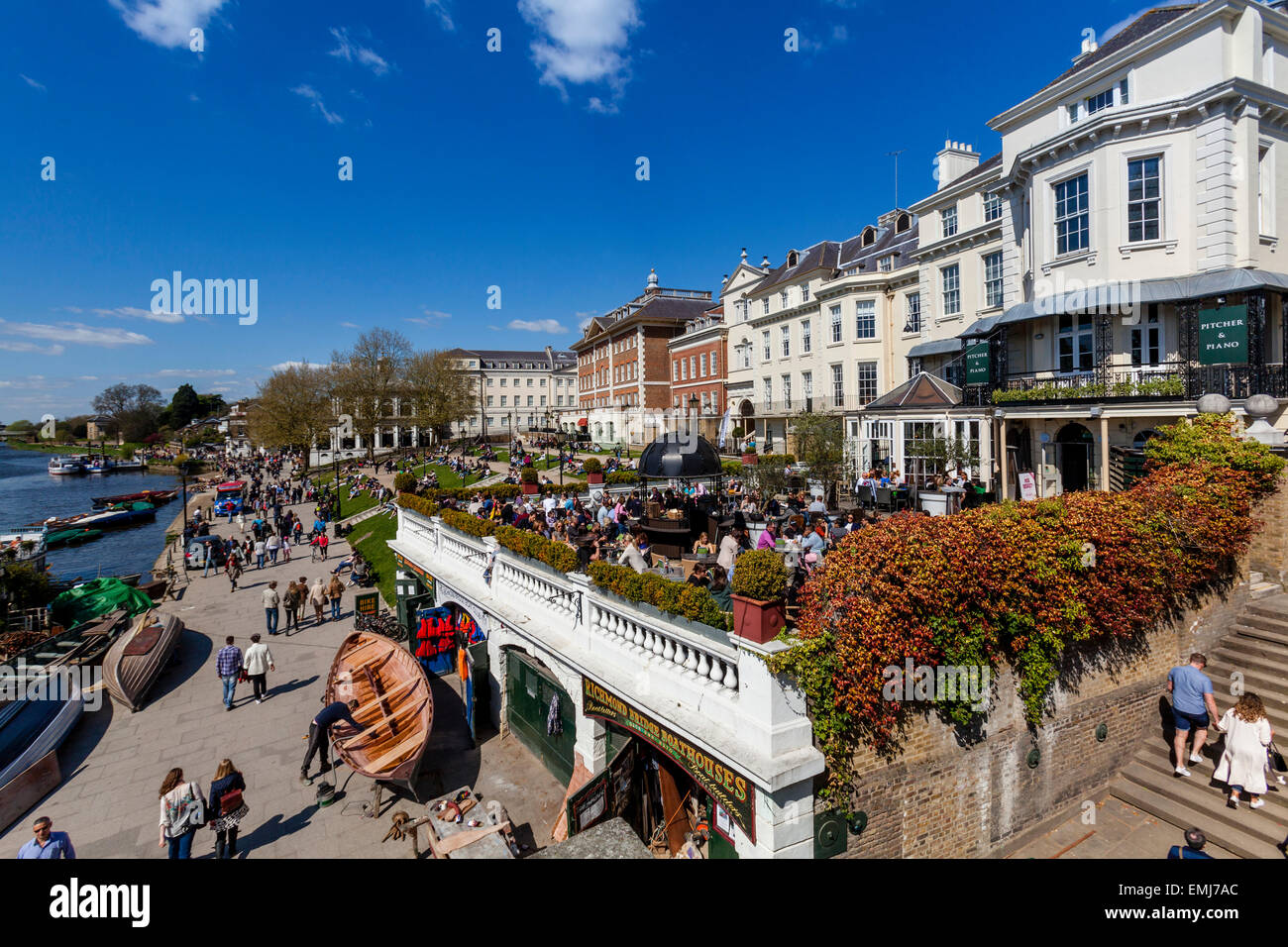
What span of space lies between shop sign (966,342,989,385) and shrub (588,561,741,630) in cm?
1873

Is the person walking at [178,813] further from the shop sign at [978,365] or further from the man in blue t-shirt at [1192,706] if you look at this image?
the shop sign at [978,365]

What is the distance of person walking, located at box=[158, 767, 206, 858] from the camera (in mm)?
8039

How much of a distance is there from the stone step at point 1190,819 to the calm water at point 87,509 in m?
39.6

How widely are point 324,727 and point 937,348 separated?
2751 cm

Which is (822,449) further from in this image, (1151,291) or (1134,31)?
(1134,31)

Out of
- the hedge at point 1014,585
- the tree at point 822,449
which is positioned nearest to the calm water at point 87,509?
the tree at point 822,449

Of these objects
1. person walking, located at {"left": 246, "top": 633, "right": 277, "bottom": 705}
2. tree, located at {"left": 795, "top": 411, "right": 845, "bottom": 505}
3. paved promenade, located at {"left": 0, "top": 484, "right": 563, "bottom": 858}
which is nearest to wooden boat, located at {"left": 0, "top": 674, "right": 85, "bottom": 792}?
paved promenade, located at {"left": 0, "top": 484, "right": 563, "bottom": 858}

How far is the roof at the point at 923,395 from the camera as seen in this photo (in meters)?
21.6

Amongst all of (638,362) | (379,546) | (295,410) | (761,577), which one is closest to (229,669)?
(761,577)

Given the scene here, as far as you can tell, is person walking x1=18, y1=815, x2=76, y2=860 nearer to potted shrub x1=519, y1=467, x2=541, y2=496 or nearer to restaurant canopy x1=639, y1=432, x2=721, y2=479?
restaurant canopy x1=639, y1=432, x2=721, y2=479

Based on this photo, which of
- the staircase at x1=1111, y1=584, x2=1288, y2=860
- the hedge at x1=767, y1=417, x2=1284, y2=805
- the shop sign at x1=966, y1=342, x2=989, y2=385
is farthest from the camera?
the shop sign at x1=966, y1=342, x2=989, y2=385
